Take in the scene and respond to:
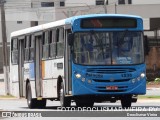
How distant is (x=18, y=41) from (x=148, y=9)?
36116mm

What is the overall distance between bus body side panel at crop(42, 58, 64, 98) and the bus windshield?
4.21 feet

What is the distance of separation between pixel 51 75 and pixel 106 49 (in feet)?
10.8

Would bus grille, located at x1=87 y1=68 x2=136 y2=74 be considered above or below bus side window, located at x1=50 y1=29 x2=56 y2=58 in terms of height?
below

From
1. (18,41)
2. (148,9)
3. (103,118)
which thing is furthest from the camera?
(148,9)

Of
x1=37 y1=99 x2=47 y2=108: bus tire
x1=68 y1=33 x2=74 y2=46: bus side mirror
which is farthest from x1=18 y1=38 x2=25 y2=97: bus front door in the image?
x1=68 y1=33 x2=74 y2=46: bus side mirror

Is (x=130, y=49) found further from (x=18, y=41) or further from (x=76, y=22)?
(x=18, y=41)

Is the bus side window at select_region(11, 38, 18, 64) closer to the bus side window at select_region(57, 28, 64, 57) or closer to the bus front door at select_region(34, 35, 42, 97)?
the bus front door at select_region(34, 35, 42, 97)

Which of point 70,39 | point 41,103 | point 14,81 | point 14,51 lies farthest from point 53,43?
point 14,81

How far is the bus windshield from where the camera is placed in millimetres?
24094

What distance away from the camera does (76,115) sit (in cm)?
2197

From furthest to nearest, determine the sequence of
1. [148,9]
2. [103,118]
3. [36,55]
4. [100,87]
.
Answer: [148,9] → [36,55] → [100,87] → [103,118]

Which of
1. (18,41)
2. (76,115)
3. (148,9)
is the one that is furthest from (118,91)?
(148,9)

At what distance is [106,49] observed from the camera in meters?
24.2

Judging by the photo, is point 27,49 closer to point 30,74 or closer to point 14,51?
point 30,74
